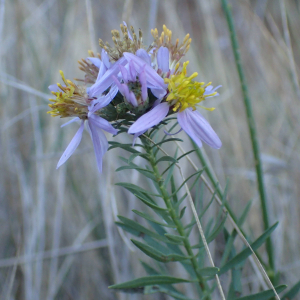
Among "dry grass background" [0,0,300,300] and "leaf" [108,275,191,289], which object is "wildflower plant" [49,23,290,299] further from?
"dry grass background" [0,0,300,300]

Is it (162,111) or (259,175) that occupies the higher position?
(162,111)

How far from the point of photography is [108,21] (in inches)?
124

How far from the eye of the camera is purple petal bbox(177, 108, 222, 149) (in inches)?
36.7

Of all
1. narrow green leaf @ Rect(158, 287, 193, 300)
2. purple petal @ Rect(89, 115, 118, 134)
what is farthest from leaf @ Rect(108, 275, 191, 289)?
purple petal @ Rect(89, 115, 118, 134)

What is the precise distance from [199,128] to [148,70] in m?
0.26

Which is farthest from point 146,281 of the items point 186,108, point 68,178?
point 68,178

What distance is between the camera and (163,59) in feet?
3.26

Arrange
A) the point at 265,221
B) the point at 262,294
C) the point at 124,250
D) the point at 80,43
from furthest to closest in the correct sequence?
the point at 80,43
the point at 124,250
the point at 265,221
the point at 262,294

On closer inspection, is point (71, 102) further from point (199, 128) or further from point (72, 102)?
point (199, 128)

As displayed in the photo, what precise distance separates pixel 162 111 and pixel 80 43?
2461 mm

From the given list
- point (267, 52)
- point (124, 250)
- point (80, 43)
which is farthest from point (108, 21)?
point (124, 250)

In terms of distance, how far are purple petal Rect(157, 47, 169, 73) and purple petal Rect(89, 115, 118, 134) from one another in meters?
0.29

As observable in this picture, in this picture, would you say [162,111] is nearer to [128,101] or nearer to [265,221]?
[128,101]

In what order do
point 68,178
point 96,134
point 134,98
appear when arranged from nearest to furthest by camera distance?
point 134,98
point 96,134
point 68,178
